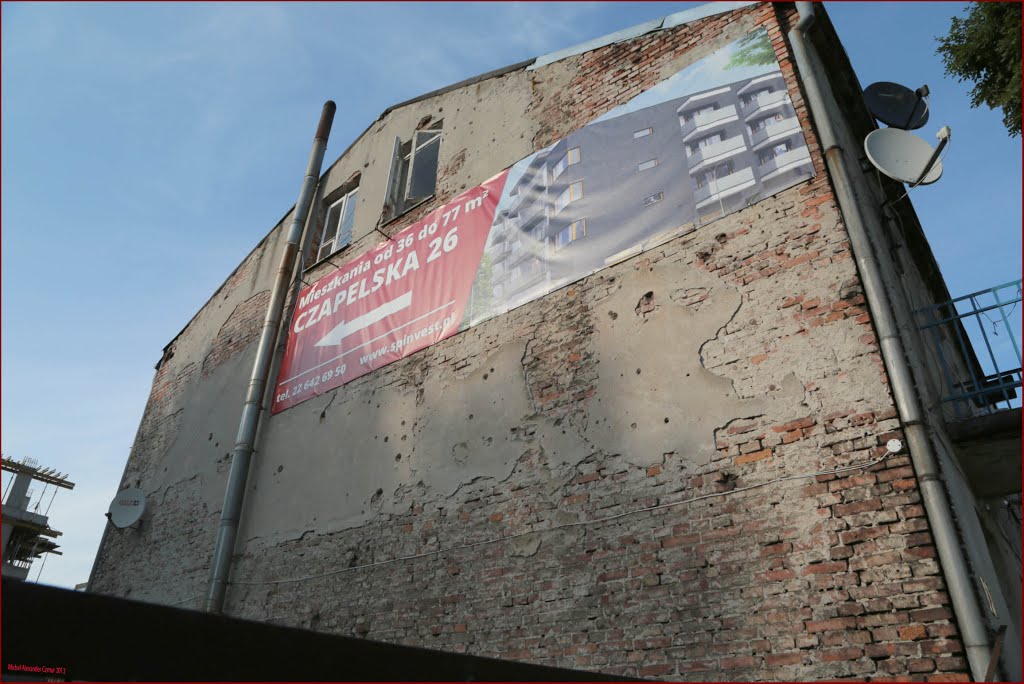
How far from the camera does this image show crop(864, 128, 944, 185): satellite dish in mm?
4895

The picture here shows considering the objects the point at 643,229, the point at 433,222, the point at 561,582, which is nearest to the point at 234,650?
the point at 561,582

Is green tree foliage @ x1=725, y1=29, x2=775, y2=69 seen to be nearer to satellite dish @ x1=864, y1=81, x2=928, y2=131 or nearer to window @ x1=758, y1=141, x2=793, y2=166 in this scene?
window @ x1=758, y1=141, x2=793, y2=166

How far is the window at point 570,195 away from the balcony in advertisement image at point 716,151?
111 cm

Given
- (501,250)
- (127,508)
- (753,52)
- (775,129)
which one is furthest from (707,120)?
(127,508)

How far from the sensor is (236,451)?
816 cm

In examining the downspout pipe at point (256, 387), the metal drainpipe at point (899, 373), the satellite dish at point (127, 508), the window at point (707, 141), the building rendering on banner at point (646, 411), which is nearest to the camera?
the metal drainpipe at point (899, 373)

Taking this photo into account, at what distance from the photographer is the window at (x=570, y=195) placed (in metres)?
6.37

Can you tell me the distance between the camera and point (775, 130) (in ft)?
17.4

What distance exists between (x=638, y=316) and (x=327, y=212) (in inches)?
255

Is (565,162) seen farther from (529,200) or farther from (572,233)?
(572,233)

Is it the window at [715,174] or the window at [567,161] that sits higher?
the window at [567,161]

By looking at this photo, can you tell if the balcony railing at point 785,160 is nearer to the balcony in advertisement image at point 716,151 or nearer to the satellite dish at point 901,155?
the balcony in advertisement image at point 716,151

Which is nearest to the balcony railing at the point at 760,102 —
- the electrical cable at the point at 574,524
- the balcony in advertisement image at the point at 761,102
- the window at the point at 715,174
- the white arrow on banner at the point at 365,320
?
the balcony in advertisement image at the point at 761,102

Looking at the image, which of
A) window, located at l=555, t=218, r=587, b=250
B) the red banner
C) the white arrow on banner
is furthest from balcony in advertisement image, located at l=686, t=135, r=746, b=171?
the white arrow on banner
